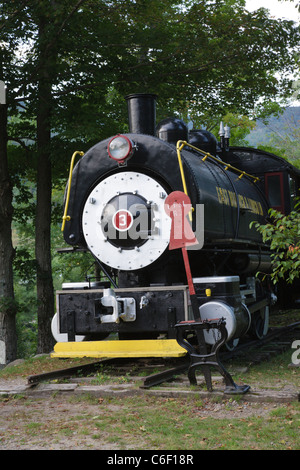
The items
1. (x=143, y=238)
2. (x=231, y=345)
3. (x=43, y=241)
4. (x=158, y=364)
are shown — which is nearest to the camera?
(x=143, y=238)

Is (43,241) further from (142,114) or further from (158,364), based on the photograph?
(158,364)

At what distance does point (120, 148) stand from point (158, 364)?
2951mm

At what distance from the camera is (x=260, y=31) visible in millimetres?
12648

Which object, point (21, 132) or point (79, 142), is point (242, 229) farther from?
point (21, 132)

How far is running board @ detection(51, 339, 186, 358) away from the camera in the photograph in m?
6.55

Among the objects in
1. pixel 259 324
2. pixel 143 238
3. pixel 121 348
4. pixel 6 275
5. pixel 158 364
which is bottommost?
pixel 158 364

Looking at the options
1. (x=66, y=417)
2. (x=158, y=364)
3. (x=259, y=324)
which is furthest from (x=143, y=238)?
(x=259, y=324)

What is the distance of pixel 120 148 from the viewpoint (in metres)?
7.26

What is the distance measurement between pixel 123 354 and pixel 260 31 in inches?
343

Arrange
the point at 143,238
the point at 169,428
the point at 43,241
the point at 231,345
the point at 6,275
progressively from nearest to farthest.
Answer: the point at 169,428
the point at 143,238
the point at 231,345
the point at 6,275
the point at 43,241

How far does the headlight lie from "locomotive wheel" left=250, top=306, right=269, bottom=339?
4.01m

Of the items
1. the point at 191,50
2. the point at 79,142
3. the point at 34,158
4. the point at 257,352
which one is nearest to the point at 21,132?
the point at 34,158

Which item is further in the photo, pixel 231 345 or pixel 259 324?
pixel 259 324

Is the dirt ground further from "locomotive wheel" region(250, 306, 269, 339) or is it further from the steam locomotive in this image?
"locomotive wheel" region(250, 306, 269, 339)
